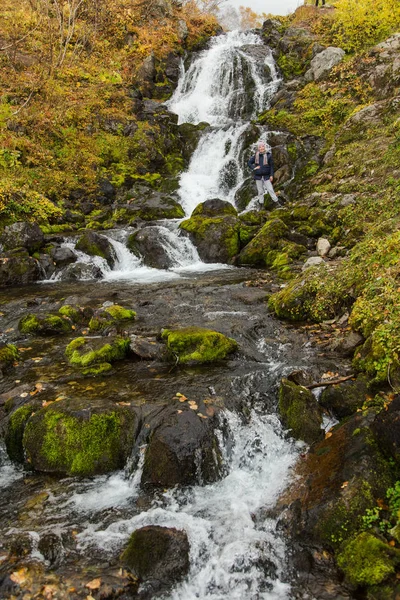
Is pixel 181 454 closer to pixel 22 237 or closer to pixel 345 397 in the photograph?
pixel 345 397

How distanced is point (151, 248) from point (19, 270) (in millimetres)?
4594

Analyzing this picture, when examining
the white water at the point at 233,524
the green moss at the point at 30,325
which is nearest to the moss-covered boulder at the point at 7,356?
the green moss at the point at 30,325

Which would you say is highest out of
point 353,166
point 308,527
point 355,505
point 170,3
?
point 170,3

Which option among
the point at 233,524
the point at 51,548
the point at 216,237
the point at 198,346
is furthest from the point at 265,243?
the point at 51,548

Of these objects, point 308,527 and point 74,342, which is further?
point 74,342

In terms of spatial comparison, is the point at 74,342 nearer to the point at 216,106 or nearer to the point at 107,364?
the point at 107,364

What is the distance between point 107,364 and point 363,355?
432 cm

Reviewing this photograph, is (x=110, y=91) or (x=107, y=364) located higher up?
(x=110, y=91)

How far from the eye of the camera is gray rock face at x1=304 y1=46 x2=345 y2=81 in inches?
928

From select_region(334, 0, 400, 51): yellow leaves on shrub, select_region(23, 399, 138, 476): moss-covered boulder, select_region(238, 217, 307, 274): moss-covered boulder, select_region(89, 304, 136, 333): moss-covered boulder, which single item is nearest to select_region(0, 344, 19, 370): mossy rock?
select_region(89, 304, 136, 333): moss-covered boulder

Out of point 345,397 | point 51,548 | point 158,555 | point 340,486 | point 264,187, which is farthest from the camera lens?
point 264,187

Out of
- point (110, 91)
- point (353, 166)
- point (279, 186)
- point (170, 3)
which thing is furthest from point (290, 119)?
point (170, 3)

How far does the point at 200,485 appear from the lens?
5035 mm

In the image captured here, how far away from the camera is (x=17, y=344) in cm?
840
